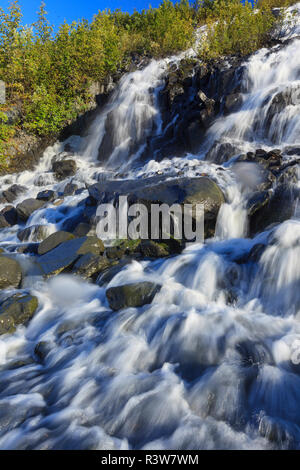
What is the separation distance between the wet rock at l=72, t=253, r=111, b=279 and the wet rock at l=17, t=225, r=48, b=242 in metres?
2.77

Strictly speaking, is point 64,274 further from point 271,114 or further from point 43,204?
point 271,114

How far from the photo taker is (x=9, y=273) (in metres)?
5.95

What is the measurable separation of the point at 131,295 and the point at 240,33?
16099 millimetres

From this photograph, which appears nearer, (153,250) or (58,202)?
(153,250)

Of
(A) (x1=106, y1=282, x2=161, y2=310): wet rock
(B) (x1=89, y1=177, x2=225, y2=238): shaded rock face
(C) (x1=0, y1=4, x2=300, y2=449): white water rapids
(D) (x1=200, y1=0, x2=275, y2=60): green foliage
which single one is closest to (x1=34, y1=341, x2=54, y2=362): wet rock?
(C) (x1=0, y1=4, x2=300, y2=449): white water rapids

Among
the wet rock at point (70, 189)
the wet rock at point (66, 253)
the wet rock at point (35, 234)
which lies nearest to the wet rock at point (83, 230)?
the wet rock at point (66, 253)

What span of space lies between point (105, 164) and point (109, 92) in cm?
658

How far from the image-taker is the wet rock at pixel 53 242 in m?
7.00

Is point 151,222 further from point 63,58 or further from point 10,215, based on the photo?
point 63,58

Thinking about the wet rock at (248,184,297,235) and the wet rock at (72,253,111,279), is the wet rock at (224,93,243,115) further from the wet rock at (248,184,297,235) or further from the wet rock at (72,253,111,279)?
the wet rock at (72,253,111,279)

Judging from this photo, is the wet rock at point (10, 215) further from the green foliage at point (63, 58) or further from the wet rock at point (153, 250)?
the green foliage at point (63, 58)

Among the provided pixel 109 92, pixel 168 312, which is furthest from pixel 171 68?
A: pixel 168 312

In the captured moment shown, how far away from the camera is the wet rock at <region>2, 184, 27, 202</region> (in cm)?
1219

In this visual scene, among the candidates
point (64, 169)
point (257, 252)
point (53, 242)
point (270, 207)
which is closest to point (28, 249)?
point (53, 242)
